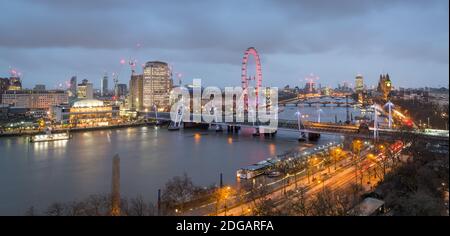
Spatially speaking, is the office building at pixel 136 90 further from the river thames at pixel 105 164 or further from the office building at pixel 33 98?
the river thames at pixel 105 164

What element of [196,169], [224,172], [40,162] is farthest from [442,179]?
[40,162]

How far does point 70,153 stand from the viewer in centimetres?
768

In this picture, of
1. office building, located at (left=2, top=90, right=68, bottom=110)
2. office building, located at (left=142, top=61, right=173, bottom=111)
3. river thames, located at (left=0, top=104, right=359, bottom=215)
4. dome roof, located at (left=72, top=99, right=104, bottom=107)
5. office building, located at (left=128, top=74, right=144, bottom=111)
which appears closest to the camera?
river thames, located at (left=0, top=104, right=359, bottom=215)

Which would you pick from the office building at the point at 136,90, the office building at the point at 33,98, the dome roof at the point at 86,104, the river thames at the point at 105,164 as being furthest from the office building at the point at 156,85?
the river thames at the point at 105,164

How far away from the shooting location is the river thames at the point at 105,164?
464cm

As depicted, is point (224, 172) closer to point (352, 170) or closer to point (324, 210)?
point (352, 170)

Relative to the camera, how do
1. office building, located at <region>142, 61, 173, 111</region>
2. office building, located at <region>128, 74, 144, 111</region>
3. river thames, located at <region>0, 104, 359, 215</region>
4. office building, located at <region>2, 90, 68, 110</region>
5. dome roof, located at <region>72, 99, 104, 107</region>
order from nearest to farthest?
river thames, located at <region>0, 104, 359, 215</region> < dome roof, located at <region>72, 99, 104, 107</region> < office building, located at <region>2, 90, 68, 110</region> < office building, located at <region>128, 74, 144, 111</region> < office building, located at <region>142, 61, 173, 111</region>

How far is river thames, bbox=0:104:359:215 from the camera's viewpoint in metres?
4.64

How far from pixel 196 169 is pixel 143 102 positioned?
60.6 feet

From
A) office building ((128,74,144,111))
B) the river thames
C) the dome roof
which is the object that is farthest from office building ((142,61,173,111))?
the river thames

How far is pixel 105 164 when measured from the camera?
6371 millimetres

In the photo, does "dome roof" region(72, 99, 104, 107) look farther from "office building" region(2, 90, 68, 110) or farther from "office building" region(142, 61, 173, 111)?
"office building" region(142, 61, 173, 111)

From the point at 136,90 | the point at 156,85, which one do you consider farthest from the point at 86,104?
the point at 156,85

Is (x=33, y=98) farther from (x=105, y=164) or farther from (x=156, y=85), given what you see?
(x=105, y=164)
